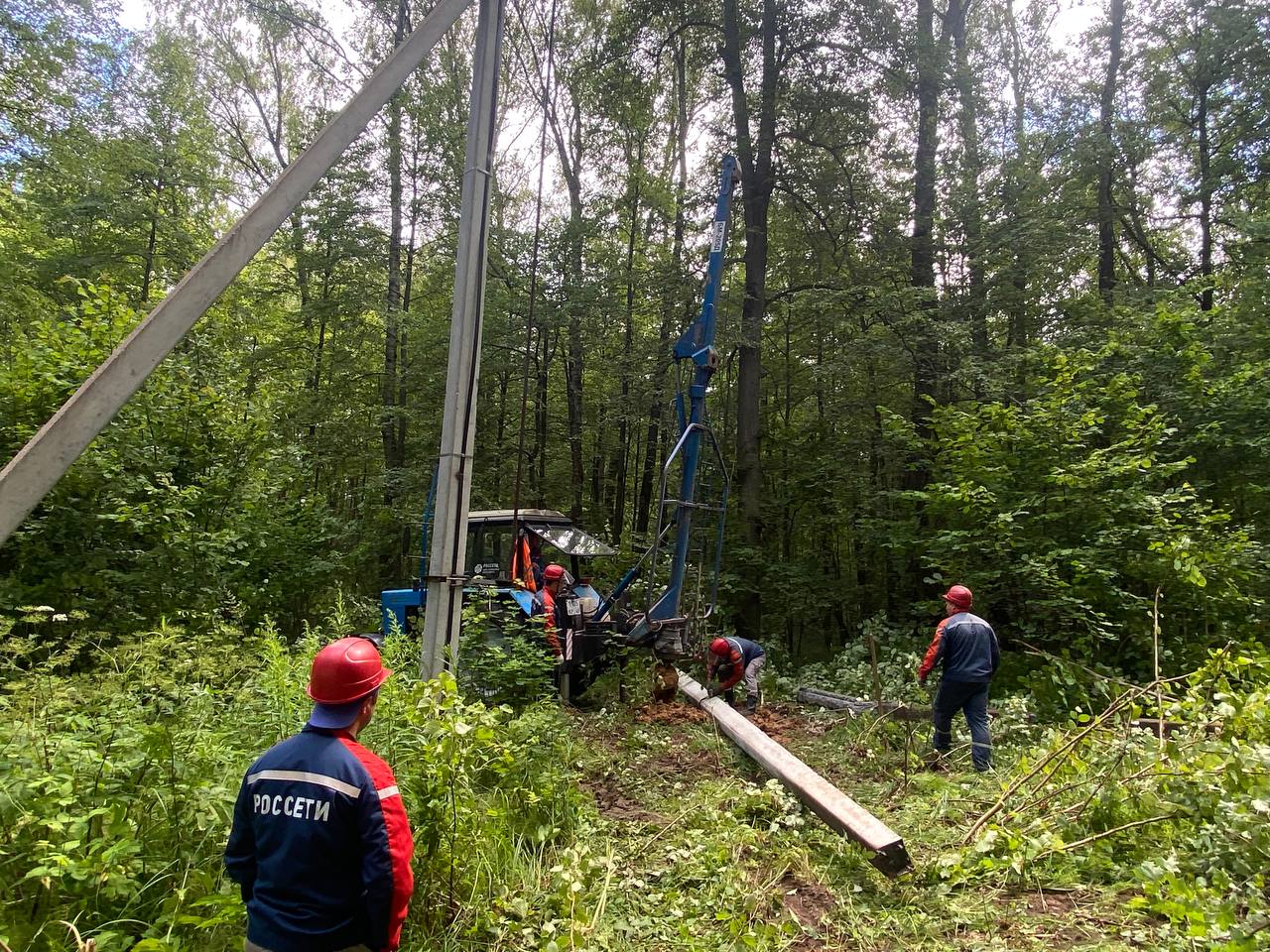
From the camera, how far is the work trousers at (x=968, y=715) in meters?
5.93

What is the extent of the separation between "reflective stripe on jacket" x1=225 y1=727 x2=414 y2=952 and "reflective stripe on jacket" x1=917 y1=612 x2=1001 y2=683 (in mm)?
5347

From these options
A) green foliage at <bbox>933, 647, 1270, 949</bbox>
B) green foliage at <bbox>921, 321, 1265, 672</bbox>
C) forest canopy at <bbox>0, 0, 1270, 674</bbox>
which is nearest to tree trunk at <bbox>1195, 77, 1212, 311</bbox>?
forest canopy at <bbox>0, 0, 1270, 674</bbox>

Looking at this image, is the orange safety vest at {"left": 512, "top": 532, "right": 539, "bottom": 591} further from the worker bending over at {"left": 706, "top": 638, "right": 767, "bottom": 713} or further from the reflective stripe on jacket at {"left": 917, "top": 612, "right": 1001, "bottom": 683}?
the reflective stripe on jacket at {"left": 917, "top": 612, "right": 1001, "bottom": 683}

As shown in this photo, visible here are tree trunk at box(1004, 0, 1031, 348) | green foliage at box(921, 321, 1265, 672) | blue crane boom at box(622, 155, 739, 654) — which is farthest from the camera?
tree trunk at box(1004, 0, 1031, 348)

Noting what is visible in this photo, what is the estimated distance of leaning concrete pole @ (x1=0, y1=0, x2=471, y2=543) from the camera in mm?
2260

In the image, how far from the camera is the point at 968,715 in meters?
6.17

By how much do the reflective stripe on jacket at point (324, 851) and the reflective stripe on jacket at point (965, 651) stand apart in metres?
5.35

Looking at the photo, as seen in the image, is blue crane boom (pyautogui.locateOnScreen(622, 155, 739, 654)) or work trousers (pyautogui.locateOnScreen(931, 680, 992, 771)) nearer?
work trousers (pyautogui.locateOnScreen(931, 680, 992, 771))

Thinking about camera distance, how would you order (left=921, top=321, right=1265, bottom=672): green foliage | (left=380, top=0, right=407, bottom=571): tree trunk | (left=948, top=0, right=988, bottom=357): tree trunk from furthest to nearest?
(left=380, top=0, right=407, bottom=571): tree trunk < (left=948, top=0, right=988, bottom=357): tree trunk < (left=921, top=321, right=1265, bottom=672): green foliage

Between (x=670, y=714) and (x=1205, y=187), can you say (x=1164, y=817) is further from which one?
(x=1205, y=187)

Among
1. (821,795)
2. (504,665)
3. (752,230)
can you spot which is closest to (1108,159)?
(752,230)

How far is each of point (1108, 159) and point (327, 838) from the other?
15.3 metres

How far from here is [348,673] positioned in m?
2.20

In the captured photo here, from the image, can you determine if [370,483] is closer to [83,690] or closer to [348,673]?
[83,690]
